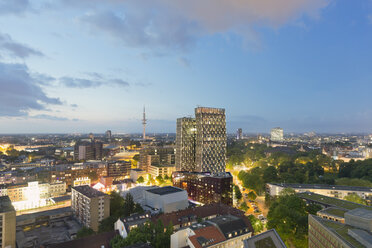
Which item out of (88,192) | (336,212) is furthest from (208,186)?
(88,192)

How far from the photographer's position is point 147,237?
3416cm

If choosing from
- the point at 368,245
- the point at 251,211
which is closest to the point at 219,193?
the point at 251,211

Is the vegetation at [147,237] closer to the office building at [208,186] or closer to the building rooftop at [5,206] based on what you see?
the building rooftop at [5,206]

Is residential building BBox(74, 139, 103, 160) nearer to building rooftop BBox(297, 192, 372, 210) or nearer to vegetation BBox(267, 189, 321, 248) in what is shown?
building rooftop BBox(297, 192, 372, 210)

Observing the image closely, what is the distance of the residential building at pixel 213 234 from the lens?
33.6 metres

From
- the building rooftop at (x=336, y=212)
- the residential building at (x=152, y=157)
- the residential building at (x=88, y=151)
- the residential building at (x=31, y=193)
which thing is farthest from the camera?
the residential building at (x=88, y=151)

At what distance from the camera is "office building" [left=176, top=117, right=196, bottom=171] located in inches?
3826

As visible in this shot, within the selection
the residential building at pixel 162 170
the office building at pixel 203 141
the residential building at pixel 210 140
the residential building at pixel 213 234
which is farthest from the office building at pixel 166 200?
the residential building at pixel 162 170

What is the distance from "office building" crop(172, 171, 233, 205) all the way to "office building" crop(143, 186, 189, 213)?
8.75m

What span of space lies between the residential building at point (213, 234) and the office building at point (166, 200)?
17940 mm

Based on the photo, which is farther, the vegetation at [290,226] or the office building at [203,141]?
the office building at [203,141]

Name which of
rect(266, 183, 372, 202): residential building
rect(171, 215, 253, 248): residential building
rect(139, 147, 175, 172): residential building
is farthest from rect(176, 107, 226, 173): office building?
rect(171, 215, 253, 248): residential building

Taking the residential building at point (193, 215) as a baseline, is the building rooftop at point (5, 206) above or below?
above

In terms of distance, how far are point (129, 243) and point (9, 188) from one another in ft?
206
